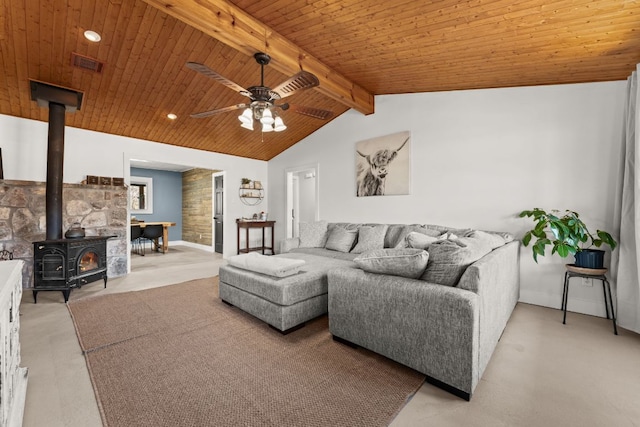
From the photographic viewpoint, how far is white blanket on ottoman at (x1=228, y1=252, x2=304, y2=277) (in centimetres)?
251

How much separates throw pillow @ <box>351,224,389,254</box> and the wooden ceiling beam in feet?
6.56

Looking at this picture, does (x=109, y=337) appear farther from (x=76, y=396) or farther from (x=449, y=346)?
(x=449, y=346)

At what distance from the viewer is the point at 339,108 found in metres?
4.94

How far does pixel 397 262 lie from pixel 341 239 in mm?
2301

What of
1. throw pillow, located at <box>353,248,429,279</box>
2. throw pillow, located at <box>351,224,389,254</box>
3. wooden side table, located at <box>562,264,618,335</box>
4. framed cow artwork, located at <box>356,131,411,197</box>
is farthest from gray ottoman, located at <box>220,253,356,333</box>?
wooden side table, located at <box>562,264,618,335</box>

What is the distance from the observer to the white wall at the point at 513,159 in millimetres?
2856

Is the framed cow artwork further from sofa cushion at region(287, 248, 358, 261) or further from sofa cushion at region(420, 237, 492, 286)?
A: sofa cushion at region(420, 237, 492, 286)

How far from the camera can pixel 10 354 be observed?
130cm

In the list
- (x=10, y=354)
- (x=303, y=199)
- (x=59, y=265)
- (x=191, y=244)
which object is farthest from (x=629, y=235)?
(x=191, y=244)

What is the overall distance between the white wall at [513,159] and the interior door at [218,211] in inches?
152

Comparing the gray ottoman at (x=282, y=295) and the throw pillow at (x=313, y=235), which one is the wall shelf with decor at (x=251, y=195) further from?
the gray ottoman at (x=282, y=295)

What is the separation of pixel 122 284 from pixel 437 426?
4318 millimetres

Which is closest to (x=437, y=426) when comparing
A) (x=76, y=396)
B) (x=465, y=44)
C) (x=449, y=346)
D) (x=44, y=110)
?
(x=449, y=346)

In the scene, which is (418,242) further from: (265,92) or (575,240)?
(265,92)
